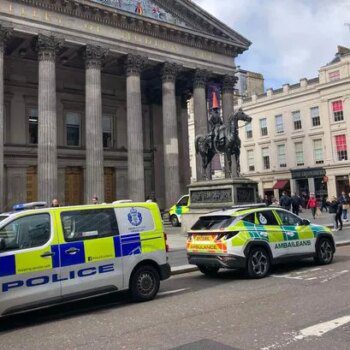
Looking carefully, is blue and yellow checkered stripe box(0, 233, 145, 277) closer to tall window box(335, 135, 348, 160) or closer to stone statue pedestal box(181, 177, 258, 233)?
stone statue pedestal box(181, 177, 258, 233)

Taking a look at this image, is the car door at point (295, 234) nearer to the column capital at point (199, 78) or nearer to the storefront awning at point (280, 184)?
the column capital at point (199, 78)

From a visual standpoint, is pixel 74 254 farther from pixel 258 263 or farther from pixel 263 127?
pixel 263 127

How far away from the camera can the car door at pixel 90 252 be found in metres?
7.86

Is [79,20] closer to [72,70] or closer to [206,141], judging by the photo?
[72,70]

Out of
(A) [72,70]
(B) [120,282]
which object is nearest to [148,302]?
(B) [120,282]

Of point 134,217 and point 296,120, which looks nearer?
point 134,217

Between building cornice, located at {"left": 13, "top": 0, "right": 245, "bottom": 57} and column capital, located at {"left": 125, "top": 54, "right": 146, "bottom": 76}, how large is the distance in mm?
1999

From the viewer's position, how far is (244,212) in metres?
11.1

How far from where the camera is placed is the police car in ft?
34.5

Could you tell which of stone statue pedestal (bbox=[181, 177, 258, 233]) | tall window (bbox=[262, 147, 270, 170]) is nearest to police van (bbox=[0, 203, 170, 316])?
stone statue pedestal (bbox=[181, 177, 258, 233])

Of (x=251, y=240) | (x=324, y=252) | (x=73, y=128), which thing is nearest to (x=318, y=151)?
(x=73, y=128)

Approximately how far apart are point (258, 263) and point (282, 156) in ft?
148

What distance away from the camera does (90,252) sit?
8125mm

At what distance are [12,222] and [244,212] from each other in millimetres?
5657
